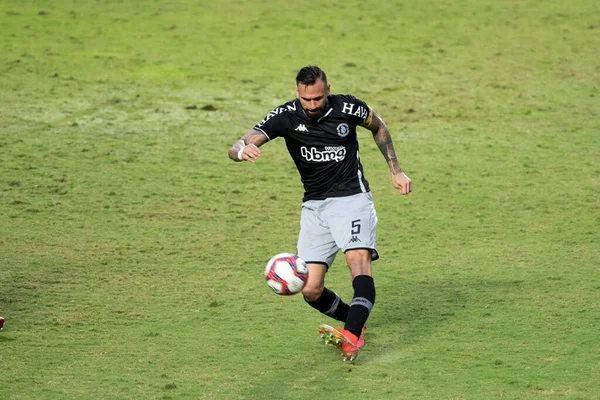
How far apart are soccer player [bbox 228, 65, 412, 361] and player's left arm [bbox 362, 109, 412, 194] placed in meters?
0.01

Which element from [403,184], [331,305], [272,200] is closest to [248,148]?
[403,184]

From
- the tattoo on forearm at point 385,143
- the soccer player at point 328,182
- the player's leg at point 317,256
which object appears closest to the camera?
the soccer player at point 328,182

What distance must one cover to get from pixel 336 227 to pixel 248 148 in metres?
0.95

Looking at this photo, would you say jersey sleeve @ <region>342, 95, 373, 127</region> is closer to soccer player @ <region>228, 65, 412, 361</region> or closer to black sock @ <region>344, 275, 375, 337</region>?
soccer player @ <region>228, 65, 412, 361</region>

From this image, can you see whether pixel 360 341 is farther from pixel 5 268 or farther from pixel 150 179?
pixel 150 179

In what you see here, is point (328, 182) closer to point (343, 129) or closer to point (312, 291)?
point (343, 129)

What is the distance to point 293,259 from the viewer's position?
7500 millimetres

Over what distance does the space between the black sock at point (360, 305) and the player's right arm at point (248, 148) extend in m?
1.22

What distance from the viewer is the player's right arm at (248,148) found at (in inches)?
290

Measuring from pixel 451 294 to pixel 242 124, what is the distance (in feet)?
21.5

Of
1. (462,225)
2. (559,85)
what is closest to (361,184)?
(462,225)

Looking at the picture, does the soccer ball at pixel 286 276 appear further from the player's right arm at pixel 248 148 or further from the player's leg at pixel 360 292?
the player's right arm at pixel 248 148

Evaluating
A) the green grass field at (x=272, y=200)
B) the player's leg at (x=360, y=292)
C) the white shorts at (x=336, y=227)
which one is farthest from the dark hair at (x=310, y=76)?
the green grass field at (x=272, y=200)

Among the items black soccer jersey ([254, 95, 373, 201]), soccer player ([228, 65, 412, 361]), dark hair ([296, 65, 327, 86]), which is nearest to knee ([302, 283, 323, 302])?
soccer player ([228, 65, 412, 361])
